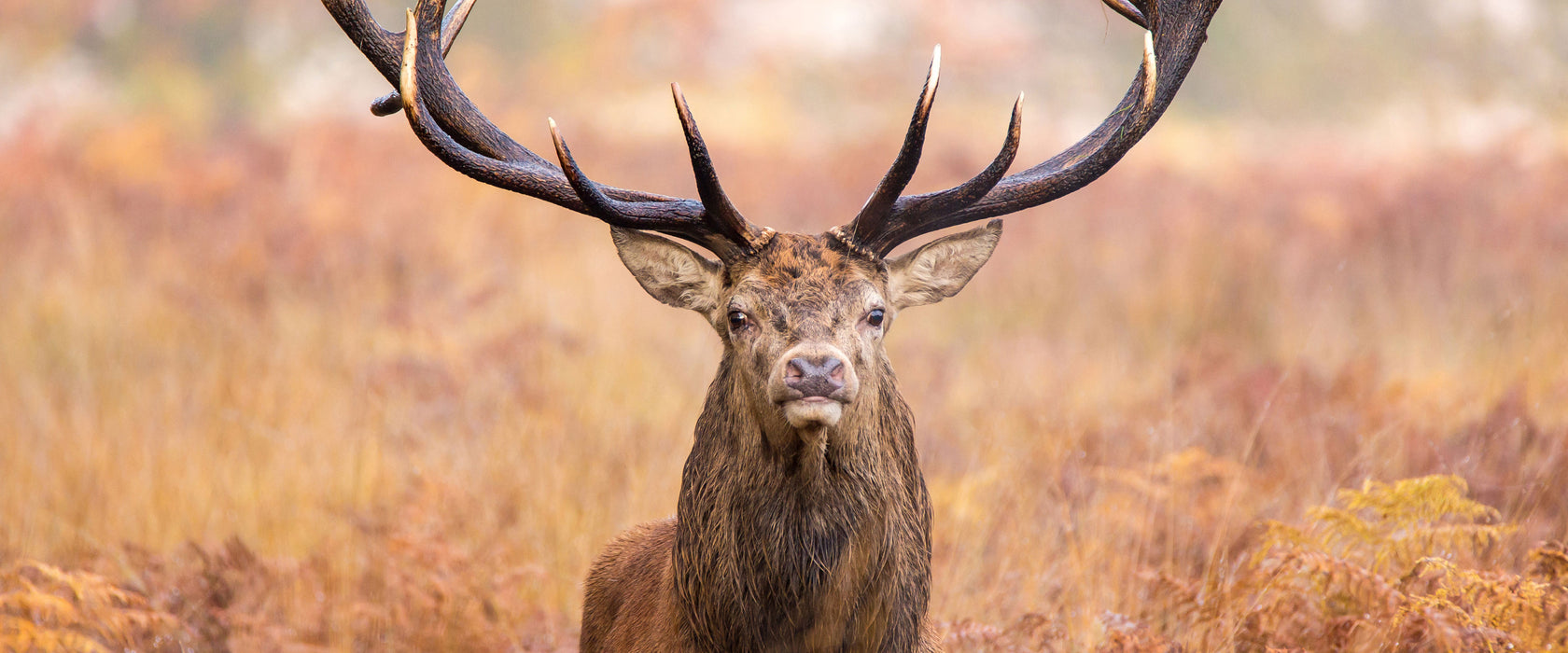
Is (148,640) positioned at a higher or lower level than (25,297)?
lower

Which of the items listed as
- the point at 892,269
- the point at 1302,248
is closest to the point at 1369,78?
the point at 1302,248

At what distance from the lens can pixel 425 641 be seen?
4.57 metres

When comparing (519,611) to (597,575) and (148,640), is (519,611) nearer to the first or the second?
(597,575)

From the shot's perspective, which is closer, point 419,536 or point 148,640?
point 148,640

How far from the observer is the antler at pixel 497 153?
11.2ft

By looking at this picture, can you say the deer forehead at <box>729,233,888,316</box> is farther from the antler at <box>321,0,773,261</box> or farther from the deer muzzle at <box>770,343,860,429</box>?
the deer muzzle at <box>770,343,860,429</box>

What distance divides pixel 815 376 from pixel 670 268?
0.93m

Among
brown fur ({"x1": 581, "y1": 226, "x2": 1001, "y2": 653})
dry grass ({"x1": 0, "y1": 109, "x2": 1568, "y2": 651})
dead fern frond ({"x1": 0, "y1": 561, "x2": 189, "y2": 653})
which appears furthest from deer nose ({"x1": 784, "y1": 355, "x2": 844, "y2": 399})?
dead fern frond ({"x1": 0, "y1": 561, "x2": 189, "y2": 653})

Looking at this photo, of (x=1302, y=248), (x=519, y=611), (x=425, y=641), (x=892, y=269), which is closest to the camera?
(x=892, y=269)

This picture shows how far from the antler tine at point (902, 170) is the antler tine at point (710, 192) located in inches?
12.7

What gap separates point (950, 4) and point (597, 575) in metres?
16.7

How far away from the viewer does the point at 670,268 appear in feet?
12.2

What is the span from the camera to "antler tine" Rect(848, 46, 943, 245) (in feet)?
10.5

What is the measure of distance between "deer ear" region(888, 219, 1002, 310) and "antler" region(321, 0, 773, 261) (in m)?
0.48
